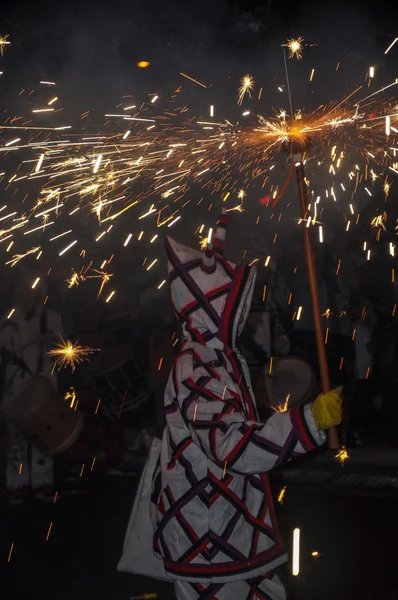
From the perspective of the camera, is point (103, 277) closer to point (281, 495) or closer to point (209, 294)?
point (281, 495)

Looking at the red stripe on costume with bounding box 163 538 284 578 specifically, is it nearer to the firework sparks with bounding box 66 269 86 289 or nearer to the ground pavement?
the ground pavement

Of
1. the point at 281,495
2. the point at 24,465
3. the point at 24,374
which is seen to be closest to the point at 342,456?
the point at 281,495

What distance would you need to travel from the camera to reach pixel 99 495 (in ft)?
20.3

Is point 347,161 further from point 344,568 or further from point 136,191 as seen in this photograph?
point 344,568

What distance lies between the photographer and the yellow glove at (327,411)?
221 cm

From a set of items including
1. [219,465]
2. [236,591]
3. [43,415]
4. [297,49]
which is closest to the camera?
[219,465]

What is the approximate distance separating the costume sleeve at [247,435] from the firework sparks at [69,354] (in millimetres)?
4372

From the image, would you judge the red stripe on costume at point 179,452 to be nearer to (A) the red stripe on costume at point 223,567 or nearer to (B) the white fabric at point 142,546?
(B) the white fabric at point 142,546

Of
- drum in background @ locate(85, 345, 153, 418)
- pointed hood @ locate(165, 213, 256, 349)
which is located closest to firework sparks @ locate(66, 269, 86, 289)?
drum in background @ locate(85, 345, 153, 418)

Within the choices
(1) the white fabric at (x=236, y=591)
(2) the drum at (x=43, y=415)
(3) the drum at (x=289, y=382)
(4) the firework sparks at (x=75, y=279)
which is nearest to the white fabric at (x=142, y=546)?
(1) the white fabric at (x=236, y=591)

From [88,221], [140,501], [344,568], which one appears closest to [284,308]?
[88,221]

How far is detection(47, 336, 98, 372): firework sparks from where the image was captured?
6633mm

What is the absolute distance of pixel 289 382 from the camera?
6.60m

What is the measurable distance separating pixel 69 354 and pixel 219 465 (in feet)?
15.4
